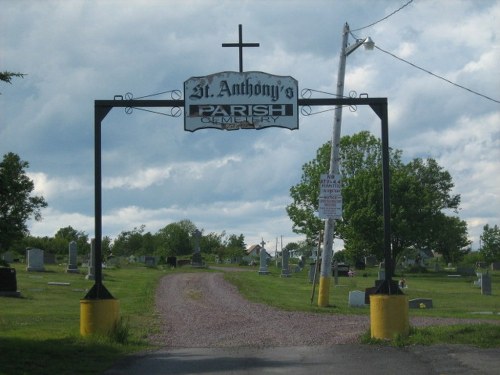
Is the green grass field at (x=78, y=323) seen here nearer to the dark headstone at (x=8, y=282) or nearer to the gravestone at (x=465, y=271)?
the dark headstone at (x=8, y=282)

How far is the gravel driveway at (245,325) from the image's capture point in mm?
14562

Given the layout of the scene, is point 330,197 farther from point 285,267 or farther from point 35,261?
point 285,267

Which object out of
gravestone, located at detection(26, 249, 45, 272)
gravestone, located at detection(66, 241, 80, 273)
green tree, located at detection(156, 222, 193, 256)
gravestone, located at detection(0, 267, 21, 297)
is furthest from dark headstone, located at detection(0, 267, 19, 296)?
green tree, located at detection(156, 222, 193, 256)

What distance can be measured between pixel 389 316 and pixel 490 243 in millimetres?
84217

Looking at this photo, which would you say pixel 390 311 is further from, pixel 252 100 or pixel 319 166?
pixel 319 166

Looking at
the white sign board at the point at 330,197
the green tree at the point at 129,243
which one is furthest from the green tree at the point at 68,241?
the white sign board at the point at 330,197

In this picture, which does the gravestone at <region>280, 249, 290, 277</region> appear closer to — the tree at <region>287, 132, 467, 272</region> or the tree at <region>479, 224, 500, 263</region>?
the tree at <region>287, 132, 467, 272</region>

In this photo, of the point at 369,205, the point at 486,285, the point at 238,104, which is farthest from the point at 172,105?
the point at 369,205

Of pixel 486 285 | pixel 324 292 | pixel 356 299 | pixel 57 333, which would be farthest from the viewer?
pixel 486 285

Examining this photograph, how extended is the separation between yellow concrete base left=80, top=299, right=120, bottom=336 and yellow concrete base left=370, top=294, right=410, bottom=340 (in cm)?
477

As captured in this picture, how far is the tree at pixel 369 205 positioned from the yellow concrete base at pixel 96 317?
47755 millimetres

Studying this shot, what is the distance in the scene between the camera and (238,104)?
14539 mm

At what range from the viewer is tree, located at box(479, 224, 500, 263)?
91562 millimetres

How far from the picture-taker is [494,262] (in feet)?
281
